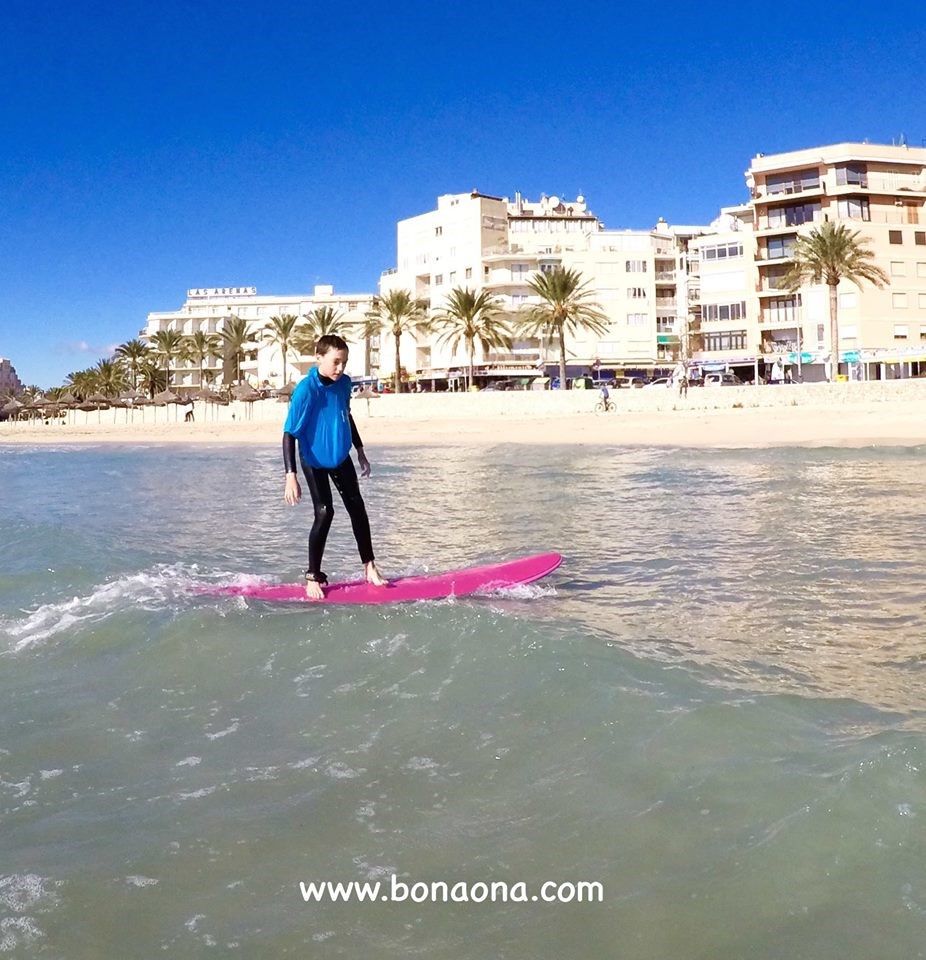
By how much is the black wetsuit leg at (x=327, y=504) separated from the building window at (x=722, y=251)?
68.8 m

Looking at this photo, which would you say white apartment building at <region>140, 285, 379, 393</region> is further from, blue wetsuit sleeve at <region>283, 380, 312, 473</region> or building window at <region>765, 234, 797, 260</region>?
blue wetsuit sleeve at <region>283, 380, 312, 473</region>

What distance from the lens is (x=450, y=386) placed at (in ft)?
247

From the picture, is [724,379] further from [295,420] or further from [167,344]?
[295,420]

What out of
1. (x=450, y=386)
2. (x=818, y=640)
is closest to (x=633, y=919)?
(x=818, y=640)

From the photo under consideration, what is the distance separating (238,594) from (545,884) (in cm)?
442

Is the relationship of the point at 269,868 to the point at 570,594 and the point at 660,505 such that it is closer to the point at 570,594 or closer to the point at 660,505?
the point at 570,594

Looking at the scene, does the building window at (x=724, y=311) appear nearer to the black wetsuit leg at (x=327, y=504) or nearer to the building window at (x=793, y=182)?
the building window at (x=793, y=182)

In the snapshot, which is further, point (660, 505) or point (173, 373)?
point (173, 373)

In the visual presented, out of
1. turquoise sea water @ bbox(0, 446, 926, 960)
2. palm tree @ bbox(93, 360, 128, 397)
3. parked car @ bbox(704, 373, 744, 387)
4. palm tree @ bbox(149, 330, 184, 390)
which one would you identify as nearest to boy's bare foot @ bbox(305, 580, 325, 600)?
turquoise sea water @ bbox(0, 446, 926, 960)

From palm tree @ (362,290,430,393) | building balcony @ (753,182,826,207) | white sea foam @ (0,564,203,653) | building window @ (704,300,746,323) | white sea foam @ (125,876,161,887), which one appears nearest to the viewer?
white sea foam @ (125,876,161,887)

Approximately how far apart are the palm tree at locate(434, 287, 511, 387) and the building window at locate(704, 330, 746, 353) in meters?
15.2

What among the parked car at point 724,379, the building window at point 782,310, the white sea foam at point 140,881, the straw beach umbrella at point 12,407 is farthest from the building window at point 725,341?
the white sea foam at point 140,881

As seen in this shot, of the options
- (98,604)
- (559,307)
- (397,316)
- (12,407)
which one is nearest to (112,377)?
(12,407)

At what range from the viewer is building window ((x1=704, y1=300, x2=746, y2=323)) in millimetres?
69875
